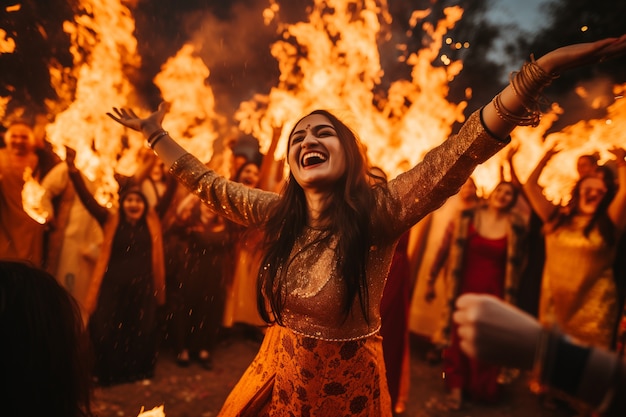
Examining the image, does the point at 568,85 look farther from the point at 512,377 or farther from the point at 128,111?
the point at 128,111

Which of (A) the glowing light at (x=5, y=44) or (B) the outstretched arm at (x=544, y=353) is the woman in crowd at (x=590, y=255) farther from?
(A) the glowing light at (x=5, y=44)

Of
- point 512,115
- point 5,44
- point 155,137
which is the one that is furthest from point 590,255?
point 5,44

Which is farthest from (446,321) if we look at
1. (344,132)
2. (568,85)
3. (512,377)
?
(568,85)

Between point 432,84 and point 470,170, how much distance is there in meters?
6.89

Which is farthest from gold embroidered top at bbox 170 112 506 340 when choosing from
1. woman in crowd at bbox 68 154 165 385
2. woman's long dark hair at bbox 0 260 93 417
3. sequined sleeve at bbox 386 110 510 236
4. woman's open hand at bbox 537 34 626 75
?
woman in crowd at bbox 68 154 165 385

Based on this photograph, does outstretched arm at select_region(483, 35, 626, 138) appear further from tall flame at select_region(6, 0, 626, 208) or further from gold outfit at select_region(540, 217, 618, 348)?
tall flame at select_region(6, 0, 626, 208)

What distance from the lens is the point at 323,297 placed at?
1733 millimetres

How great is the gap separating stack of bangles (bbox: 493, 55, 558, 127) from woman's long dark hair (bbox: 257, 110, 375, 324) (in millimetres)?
665

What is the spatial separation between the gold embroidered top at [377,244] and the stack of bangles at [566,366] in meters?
0.72

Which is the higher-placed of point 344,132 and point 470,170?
point 344,132

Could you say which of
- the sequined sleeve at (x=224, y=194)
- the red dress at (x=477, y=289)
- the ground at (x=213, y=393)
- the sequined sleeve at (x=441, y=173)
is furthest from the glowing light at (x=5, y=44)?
the red dress at (x=477, y=289)

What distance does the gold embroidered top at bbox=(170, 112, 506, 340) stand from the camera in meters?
1.52

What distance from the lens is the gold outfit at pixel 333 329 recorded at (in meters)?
1.68

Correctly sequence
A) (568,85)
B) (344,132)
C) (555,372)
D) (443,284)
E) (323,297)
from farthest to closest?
1. (568,85)
2. (443,284)
3. (344,132)
4. (323,297)
5. (555,372)
